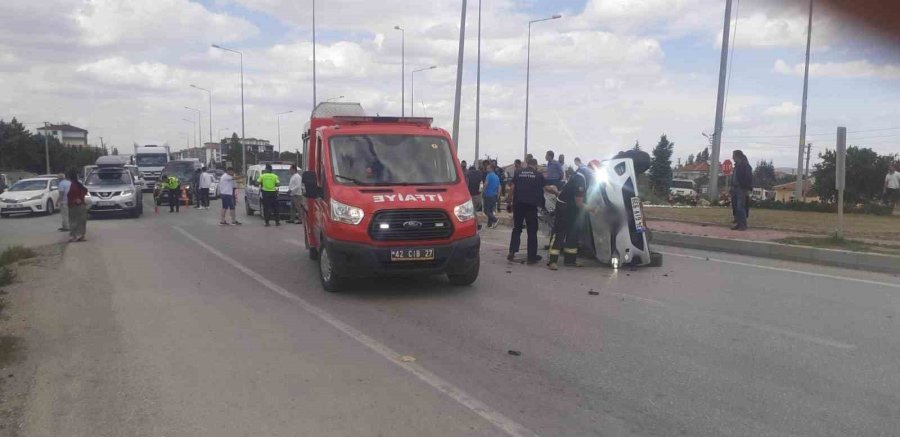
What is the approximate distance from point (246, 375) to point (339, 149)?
4393 millimetres

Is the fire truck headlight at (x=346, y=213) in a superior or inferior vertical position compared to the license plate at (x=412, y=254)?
superior

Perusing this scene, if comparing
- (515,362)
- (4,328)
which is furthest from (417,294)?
(4,328)

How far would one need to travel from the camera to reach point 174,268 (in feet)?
38.3

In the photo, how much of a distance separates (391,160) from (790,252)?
778cm

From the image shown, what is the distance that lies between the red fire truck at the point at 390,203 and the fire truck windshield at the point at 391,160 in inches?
0.5

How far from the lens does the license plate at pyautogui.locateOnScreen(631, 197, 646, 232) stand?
11.3 m

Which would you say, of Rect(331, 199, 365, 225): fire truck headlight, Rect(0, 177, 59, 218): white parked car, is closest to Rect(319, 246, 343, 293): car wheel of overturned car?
Rect(331, 199, 365, 225): fire truck headlight

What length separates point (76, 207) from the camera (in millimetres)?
15789

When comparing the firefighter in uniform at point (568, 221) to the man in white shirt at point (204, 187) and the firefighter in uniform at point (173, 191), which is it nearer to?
the firefighter in uniform at point (173, 191)

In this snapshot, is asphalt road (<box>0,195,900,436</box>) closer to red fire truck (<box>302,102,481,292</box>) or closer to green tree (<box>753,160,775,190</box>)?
red fire truck (<box>302,102,481,292</box>)

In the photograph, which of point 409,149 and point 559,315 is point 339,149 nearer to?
point 409,149

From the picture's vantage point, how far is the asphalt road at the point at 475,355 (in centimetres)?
476

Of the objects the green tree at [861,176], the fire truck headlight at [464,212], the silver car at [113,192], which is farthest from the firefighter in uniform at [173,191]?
the green tree at [861,176]

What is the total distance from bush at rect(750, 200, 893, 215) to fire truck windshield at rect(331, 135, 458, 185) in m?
16.4
